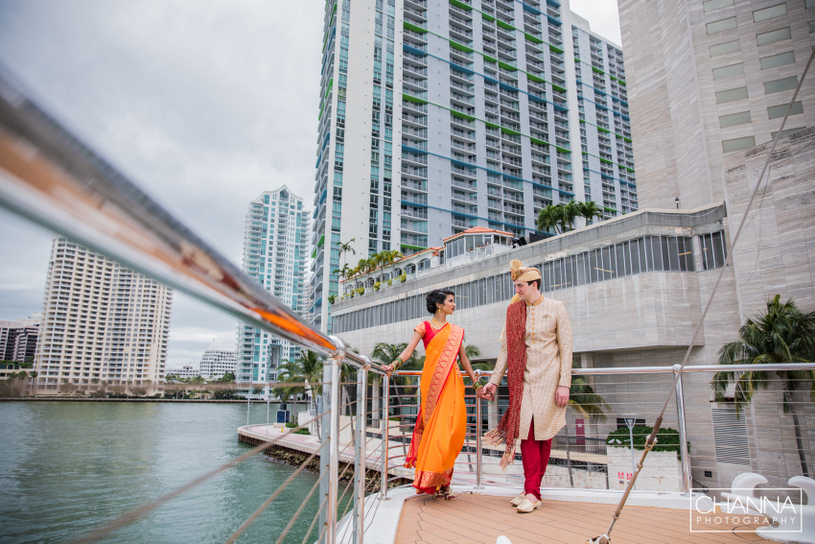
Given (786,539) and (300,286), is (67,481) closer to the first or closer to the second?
(786,539)

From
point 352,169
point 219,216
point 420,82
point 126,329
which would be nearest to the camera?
point 126,329

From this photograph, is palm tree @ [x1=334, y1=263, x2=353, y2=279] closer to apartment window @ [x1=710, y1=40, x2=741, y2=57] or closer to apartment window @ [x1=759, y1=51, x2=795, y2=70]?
apartment window @ [x1=710, y1=40, x2=741, y2=57]

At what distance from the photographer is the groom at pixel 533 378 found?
Answer: 338 cm

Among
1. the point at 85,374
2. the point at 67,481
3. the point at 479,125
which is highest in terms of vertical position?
the point at 479,125

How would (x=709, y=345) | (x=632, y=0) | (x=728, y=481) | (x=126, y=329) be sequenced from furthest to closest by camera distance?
(x=632, y=0) < (x=709, y=345) < (x=728, y=481) < (x=126, y=329)

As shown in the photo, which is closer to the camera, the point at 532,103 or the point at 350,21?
the point at 350,21

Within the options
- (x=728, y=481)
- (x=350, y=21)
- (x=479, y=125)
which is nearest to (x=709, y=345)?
(x=728, y=481)

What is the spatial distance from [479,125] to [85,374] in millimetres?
57639

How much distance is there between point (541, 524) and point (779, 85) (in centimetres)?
2659

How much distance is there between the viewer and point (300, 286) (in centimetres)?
12256

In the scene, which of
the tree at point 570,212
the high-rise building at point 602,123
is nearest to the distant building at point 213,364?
the tree at point 570,212

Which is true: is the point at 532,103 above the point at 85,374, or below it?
above

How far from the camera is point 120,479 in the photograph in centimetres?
1279

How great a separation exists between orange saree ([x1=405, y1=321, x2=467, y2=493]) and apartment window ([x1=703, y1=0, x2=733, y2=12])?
27965 millimetres
